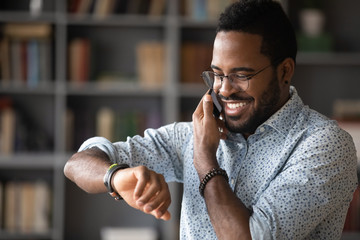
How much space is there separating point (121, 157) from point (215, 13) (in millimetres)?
2664

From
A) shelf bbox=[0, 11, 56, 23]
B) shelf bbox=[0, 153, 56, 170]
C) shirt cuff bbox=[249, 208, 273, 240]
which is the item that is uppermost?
shelf bbox=[0, 11, 56, 23]

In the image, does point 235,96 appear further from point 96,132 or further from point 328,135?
point 96,132

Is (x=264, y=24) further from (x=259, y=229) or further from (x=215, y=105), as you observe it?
(x=259, y=229)

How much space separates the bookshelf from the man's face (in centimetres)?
260

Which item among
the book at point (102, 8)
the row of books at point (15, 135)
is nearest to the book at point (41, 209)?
the row of books at point (15, 135)

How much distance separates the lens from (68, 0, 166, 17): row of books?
13.9 ft

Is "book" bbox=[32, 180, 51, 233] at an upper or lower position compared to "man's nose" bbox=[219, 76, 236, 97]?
lower

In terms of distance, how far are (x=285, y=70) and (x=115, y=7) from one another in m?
2.73

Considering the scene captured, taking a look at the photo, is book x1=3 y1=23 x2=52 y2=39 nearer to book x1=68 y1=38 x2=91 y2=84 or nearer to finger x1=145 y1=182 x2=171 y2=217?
book x1=68 y1=38 x2=91 y2=84

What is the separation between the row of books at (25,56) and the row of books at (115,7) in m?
0.25

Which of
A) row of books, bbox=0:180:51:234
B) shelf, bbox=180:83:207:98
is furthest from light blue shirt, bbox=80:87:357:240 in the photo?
row of books, bbox=0:180:51:234

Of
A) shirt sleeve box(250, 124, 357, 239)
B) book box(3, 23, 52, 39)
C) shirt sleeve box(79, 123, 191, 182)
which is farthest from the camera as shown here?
book box(3, 23, 52, 39)

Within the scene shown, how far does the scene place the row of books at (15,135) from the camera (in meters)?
4.27

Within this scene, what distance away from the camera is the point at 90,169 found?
1.62m
